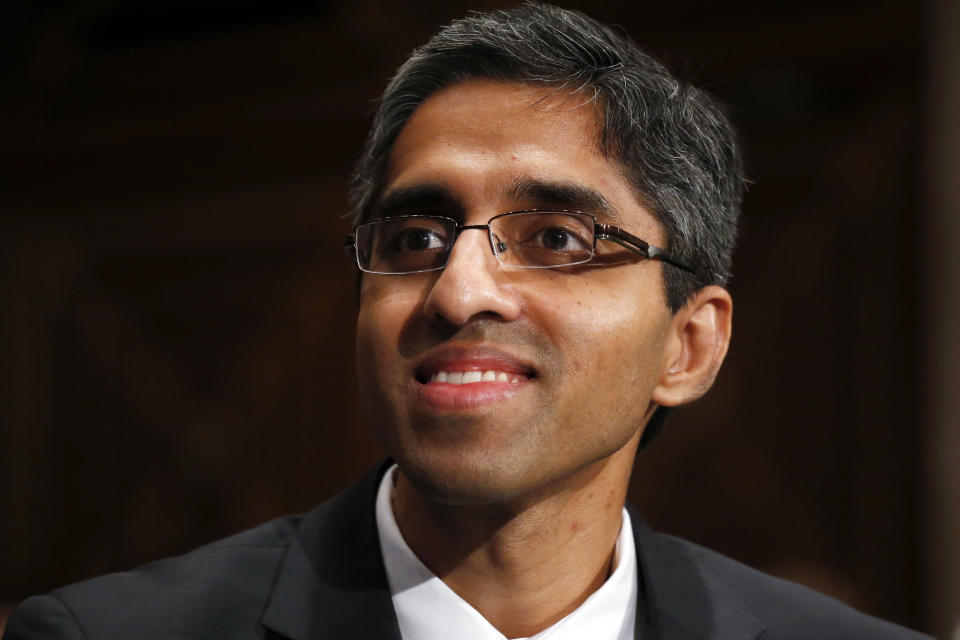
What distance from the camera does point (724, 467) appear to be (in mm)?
4254

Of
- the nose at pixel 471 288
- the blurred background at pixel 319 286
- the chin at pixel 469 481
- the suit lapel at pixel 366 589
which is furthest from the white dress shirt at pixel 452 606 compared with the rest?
the blurred background at pixel 319 286

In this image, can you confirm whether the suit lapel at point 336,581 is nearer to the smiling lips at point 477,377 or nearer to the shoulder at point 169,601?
the shoulder at point 169,601

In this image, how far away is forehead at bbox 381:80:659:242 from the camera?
1717 millimetres

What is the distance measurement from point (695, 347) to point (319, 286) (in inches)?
123

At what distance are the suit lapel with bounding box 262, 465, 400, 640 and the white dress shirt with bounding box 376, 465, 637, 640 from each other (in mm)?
28

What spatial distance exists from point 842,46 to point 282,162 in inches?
97.0

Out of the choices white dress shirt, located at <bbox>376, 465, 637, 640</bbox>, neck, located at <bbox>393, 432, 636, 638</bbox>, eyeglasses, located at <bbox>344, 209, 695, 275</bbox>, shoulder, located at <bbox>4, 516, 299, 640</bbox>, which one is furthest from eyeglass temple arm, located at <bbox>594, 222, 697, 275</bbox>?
shoulder, located at <bbox>4, 516, 299, 640</bbox>

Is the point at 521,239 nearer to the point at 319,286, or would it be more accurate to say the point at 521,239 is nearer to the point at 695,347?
the point at 695,347

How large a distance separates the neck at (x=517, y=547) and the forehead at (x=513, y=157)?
0.46 metres

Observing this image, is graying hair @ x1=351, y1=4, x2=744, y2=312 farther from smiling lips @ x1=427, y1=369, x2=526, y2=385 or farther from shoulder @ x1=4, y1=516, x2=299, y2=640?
shoulder @ x1=4, y1=516, x2=299, y2=640

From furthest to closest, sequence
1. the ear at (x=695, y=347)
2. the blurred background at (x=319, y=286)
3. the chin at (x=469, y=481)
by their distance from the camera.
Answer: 1. the blurred background at (x=319, y=286)
2. the ear at (x=695, y=347)
3. the chin at (x=469, y=481)

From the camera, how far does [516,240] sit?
5.63 feet

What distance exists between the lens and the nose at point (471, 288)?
1617 mm

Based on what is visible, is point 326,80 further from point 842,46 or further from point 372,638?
point 372,638
